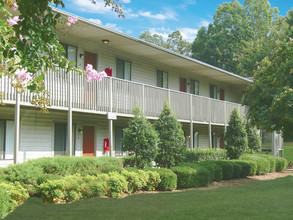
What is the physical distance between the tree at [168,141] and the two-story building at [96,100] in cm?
163

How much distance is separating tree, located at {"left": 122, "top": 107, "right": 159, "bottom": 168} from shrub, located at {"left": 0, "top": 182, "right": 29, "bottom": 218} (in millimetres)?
5588

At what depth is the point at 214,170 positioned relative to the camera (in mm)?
18109

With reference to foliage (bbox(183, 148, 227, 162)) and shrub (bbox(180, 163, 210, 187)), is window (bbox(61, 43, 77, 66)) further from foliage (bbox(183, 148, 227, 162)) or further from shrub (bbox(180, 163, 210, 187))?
foliage (bbox(183, 148, 227, 162))

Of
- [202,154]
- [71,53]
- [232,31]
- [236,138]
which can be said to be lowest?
[202,154]

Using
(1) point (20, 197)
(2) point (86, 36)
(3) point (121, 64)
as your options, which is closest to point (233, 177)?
(3) point (121, 64)

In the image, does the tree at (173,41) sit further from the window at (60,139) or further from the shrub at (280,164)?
the window at (60,139)

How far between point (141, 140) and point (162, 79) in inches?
373

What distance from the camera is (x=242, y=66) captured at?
164 ft

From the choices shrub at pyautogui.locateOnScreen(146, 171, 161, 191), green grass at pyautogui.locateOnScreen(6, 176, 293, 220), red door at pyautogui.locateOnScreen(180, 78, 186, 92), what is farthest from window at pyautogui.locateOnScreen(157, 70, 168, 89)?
green grass at pyautogui.locateOnScreen(6, 176, 293, 220)

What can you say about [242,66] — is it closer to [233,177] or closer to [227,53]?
[227,53]

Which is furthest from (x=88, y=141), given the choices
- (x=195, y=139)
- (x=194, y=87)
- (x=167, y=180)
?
(x=195, y=139)

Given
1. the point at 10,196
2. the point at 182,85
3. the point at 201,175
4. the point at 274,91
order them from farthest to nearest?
1. the point at 182,85
2. the point at 274,91
3. the point at 201,175
4. the point at 10,196

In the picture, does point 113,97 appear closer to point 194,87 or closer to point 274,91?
point 274,91

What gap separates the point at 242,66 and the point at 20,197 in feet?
142
